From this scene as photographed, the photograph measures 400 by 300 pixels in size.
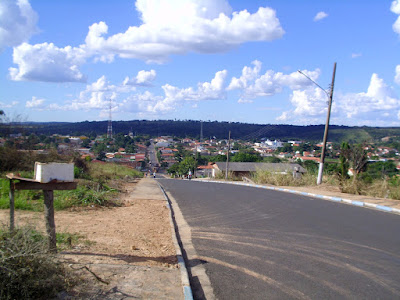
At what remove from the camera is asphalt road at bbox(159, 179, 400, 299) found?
520cm

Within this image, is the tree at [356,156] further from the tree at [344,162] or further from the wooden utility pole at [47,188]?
the wooden utility pole at [47,188]

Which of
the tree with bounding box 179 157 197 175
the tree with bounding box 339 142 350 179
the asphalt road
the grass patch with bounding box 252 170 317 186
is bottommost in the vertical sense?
the tree with bounding box 179 157 197 175

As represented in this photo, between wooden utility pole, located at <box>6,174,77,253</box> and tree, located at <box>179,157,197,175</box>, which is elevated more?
wooden utility pole, located at <box>6,174,77,253</box>

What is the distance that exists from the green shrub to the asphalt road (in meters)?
1.95

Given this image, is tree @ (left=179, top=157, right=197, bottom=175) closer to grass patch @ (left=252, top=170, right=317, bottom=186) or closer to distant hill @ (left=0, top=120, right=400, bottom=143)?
distant hill @ (left=0, top=120, right=400, bottom=143)

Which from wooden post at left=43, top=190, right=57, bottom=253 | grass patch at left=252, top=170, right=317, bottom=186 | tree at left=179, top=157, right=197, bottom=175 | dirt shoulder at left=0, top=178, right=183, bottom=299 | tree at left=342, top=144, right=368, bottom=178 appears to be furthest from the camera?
tree at left=179, top=157, right=197, bottom=175

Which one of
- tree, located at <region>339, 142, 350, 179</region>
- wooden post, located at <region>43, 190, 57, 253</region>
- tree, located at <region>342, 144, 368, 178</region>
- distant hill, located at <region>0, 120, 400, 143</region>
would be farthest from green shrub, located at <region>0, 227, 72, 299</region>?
distant hill, located at <region>0, 120, 400, 143</region>

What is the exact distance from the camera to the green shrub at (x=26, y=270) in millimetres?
3736

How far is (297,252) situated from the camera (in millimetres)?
6918

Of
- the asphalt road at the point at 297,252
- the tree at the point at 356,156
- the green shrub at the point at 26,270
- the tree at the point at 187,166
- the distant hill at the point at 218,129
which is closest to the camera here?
the green shrub at the point at 26,270

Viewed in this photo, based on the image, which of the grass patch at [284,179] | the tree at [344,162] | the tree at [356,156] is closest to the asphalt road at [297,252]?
the tree at [344,162]

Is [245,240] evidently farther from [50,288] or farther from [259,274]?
[50,288]

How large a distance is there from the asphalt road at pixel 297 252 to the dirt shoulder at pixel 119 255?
62cm

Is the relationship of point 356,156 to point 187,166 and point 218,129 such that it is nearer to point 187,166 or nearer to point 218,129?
point 187,166
